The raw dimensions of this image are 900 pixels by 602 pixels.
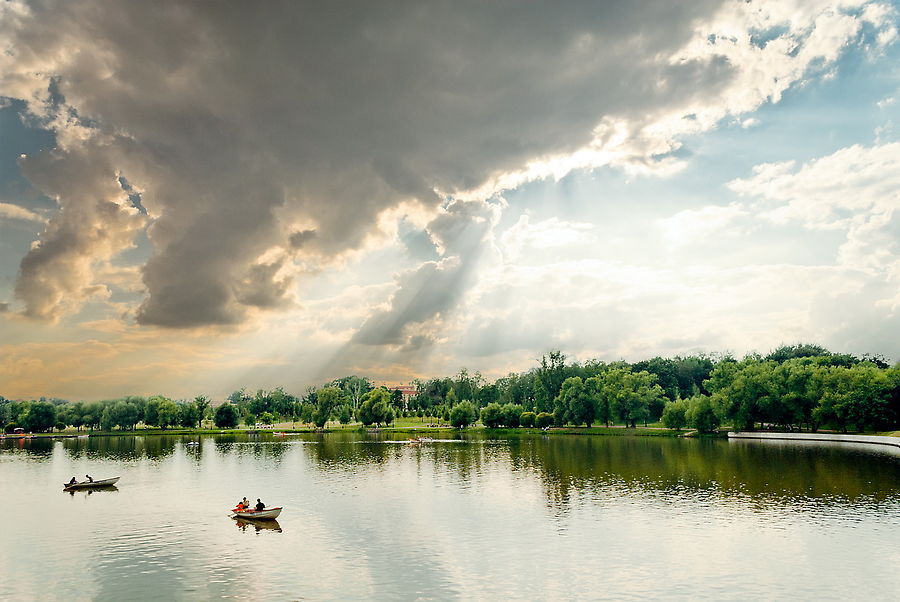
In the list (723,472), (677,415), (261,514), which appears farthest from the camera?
(677,415)

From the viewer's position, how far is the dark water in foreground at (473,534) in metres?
30.9

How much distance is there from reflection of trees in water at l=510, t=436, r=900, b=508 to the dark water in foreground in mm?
436

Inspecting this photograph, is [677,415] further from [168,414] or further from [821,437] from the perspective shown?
[168,414]

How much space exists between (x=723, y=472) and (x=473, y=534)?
4310 cm

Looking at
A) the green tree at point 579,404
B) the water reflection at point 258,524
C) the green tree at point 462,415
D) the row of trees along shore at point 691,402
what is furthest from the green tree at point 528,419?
the water reflection at point 258,524

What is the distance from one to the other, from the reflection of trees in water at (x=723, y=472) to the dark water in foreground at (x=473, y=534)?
0.44m

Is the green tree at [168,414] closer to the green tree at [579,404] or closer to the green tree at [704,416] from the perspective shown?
the green tree at [579,404]

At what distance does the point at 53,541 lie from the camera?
41844 millimetres

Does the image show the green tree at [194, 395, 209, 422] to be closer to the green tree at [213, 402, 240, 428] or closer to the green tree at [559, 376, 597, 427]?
the green tree at [213, 402, 240, 428]

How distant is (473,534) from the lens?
41.7 meters

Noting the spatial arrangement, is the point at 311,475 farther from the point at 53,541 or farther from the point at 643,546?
the point at 643,546

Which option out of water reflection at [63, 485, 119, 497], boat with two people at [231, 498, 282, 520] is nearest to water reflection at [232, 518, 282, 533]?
boat with two people at [231, 498, 282, 520]

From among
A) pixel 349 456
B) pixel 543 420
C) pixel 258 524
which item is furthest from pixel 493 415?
pixel 258 524

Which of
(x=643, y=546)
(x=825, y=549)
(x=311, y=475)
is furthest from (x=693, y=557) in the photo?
(x=311, y=475)
